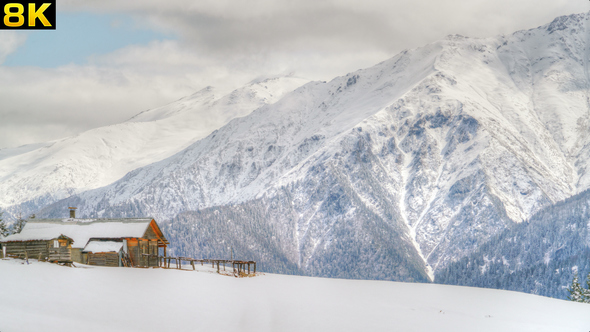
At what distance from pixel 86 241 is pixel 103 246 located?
221cm

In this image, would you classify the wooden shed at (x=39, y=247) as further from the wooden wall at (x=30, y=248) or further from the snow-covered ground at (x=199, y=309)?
the snow-covered ground at (x=199, y=309)

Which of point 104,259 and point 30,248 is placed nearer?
point 30,248

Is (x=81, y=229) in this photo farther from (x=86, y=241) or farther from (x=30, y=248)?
(x=30, y=248)

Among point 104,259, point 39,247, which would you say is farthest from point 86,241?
point 39,247

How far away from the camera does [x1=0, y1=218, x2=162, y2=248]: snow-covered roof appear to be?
233 ft

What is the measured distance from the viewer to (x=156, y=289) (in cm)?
5325

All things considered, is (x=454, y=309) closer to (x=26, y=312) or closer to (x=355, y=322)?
(x=355, y=322)

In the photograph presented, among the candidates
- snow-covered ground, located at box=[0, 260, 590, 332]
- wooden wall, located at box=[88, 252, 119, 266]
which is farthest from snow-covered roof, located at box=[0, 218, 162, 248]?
snow-covered ground, located at box=[0, 260, 590, 332]

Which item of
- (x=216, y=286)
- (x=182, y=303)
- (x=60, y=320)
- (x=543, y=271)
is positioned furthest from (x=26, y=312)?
(x=543, y=271)

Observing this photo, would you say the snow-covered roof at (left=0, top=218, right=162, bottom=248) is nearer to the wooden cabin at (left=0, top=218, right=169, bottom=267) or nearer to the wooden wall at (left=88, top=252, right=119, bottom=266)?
the wooden cabin at (left=0, top=218, right=169, bottom=267)

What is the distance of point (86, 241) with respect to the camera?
72.9 m

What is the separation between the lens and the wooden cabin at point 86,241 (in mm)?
70250

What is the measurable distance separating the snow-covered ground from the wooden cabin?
668cm

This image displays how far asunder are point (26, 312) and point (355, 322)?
29229mm
